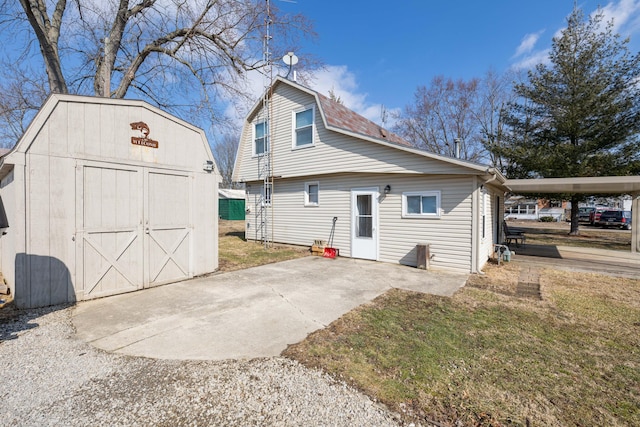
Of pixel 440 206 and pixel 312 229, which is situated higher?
pixel 440 206

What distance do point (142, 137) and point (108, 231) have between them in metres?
1.95

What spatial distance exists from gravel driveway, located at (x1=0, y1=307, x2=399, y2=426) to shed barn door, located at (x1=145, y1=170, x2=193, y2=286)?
2.72 meters

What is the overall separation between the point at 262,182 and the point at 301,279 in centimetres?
713

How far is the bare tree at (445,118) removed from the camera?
25188 millimetres

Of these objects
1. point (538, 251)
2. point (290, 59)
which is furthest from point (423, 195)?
point (290, 59)

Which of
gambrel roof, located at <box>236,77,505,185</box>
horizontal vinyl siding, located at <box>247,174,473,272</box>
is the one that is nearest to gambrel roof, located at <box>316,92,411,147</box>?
gambrel roof, located at <box>236,77,505,185</box>

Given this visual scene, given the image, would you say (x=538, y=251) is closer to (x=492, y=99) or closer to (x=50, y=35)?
(x=492, y=99)

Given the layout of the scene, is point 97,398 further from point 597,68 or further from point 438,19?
point 597,68

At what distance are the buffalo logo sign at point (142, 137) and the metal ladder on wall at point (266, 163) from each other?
249 inches

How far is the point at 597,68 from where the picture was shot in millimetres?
15594

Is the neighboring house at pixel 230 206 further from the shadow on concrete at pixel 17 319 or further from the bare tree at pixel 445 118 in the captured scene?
the shadow on concrete at pixel 17 319

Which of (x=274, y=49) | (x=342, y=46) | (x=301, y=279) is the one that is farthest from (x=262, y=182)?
(x=342, y=46)

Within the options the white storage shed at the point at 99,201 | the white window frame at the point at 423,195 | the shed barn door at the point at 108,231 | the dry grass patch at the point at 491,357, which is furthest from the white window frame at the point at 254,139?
the dry grass patch at the point at 491,357

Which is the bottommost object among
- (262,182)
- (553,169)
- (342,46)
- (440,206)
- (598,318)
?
(598,318)
